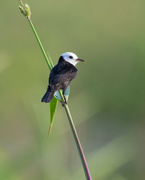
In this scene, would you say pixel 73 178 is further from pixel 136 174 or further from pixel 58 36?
pixel 58 36

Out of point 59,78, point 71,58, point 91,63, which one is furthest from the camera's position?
point 91,63

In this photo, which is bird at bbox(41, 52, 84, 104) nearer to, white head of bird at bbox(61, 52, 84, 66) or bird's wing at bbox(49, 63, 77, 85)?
bird's wing at bbox(49, 63, 77, 85)

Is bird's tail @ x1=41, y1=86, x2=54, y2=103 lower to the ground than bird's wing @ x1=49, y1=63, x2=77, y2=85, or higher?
lower

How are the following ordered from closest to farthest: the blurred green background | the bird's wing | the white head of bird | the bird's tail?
the bird's tail < the bird's wing < the white head of bird < the blurred green background

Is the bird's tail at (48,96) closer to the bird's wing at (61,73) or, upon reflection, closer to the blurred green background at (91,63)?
the bird's wing at (61,73)

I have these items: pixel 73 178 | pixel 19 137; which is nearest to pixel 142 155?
pixel 19 137

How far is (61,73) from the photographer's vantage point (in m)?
1.43

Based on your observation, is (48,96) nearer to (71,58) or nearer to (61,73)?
(61,73)

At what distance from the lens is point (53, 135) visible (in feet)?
5.40

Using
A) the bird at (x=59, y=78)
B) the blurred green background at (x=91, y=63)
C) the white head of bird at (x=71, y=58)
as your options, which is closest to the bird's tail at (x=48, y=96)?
the bird at (x=59, y=78)

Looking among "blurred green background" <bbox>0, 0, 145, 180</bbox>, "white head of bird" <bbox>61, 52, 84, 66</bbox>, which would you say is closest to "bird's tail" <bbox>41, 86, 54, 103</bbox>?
"white head of bird" <bbox>61, 52, 84, 66</bbox>

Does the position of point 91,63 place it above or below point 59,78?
below

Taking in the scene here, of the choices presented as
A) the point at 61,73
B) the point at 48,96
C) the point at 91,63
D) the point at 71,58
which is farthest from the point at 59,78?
the point at 91,63

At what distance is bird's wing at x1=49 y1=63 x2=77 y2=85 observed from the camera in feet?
4.44
